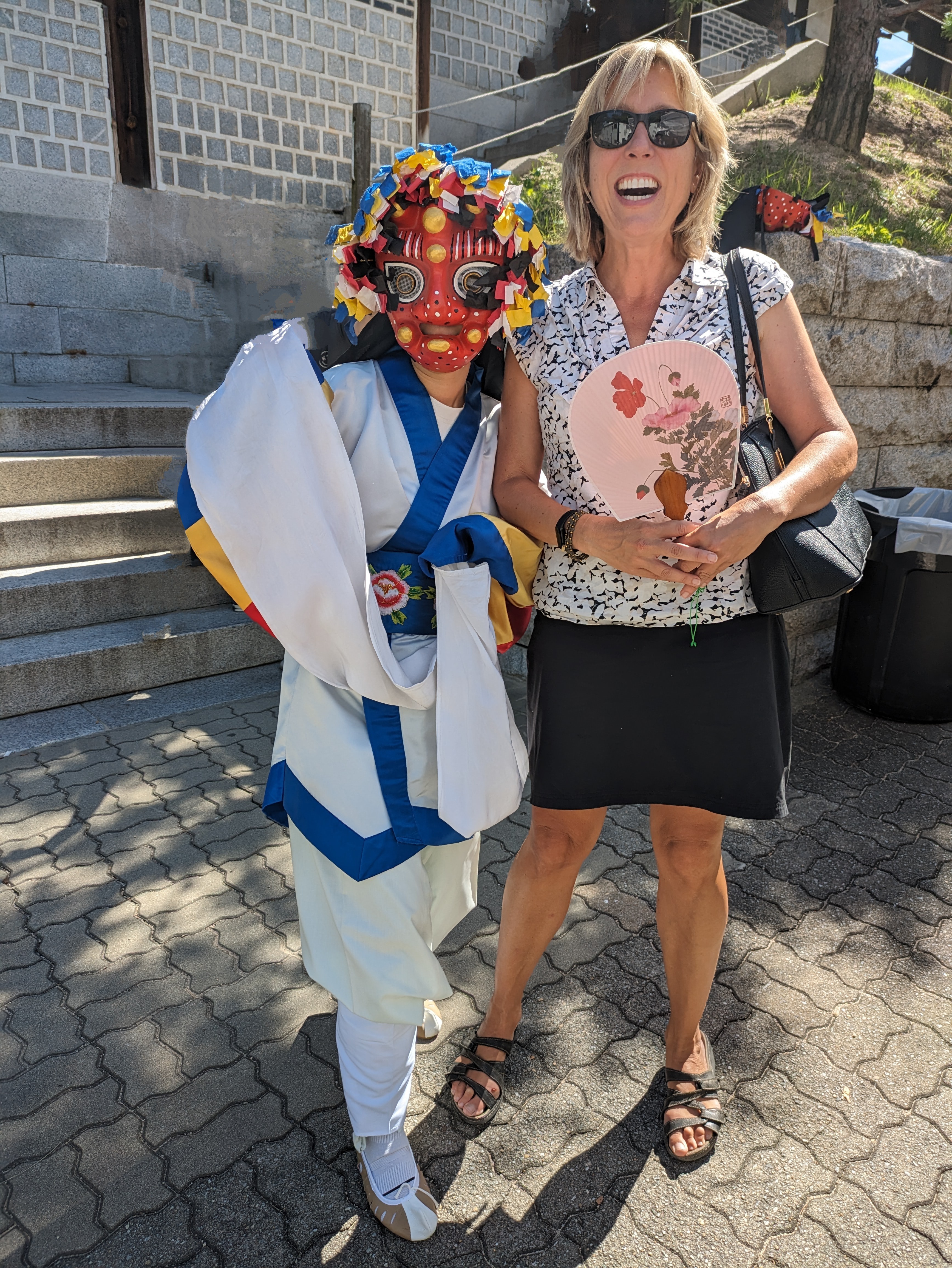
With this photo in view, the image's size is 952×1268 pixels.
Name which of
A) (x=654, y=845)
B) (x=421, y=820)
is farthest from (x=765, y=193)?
(x=421, y=820)

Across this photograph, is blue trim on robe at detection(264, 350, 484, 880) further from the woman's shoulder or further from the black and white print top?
the woman's shoulder

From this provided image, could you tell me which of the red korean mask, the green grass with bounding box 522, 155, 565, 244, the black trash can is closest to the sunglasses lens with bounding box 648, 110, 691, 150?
the red korean mask

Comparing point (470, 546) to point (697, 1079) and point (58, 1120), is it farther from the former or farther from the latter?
point (58, 1120)

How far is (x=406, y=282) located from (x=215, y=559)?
0.68 m

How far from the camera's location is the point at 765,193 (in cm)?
337

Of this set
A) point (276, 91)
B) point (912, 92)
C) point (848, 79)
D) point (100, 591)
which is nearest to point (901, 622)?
point (100, 591)

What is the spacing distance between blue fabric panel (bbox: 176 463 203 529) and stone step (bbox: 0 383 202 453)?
12.6 ft

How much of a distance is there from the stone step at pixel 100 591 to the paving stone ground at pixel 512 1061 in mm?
1224

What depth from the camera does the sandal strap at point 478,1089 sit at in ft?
7.46

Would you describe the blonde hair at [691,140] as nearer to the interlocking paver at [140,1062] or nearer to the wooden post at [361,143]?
the interlocking paver at [140,1062]

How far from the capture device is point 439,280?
1892mm

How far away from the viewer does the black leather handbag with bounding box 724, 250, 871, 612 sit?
1.91m

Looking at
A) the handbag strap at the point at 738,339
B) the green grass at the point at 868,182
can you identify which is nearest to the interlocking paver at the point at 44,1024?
the handbag strap at the point at 738,339

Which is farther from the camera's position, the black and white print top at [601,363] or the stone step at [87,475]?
the stone step at [87,475]
